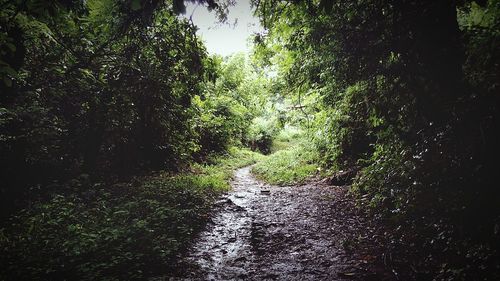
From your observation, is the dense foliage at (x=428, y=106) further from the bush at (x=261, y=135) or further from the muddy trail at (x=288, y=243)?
the bush at (x=261, y=135)

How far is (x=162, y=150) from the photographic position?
13.4m

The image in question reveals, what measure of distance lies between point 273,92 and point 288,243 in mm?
6793

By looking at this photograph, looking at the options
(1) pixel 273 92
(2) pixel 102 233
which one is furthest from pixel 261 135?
(2) pixel 102 233

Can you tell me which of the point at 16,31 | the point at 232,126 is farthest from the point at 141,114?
the point at 232,126

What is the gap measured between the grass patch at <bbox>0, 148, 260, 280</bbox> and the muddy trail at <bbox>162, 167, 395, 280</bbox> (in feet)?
1.96

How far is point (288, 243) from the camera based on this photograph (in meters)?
6.34

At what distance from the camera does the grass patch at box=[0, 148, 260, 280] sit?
491 centimetres

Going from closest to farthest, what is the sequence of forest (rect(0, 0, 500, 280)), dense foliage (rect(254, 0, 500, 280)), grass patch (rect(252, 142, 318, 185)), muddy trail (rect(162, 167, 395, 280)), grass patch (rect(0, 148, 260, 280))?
1. dense foliage (rect(254, 0, 500, 280))
2. forest (rect(0, 0, 500, 280))
3. grass patch (rect(0, 148, 260, 280))
4. muddy trail (rect(162, 167, 395, 280))
5. grass patch (rect(252, 142, 318, 185))

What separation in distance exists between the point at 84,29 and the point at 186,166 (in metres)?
8.02

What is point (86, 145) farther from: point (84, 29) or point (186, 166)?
point (186, 166)

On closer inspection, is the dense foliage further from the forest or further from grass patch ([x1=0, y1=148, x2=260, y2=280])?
grass patch ([x1=0, y1=148, x2=260, y2=280])

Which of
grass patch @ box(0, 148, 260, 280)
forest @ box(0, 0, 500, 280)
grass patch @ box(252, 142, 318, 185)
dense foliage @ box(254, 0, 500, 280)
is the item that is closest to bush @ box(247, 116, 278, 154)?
grass patch @ box(252, 142, 318, 185)

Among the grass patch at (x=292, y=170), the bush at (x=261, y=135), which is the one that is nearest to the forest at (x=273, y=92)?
the grass patch at (x=292, y=170)

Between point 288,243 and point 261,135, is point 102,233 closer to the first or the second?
point 288,243
